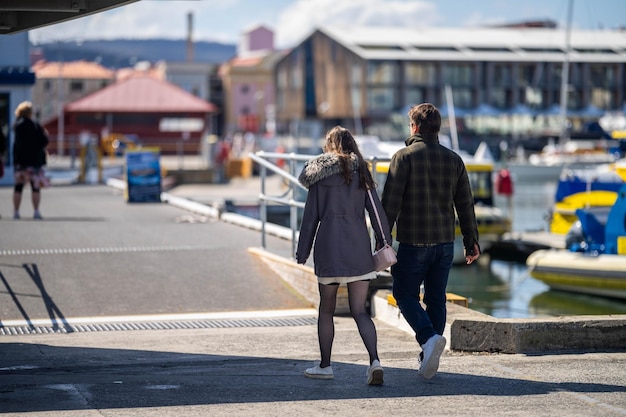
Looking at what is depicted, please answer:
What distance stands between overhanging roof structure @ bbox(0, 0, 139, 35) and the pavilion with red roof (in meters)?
75.6

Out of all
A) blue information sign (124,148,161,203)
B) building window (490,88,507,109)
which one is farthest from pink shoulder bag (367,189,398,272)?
building window (490,88,507,109)

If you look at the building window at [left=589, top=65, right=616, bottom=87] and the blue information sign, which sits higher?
the building window at [left=589, top=65, right=616, bottom=87]

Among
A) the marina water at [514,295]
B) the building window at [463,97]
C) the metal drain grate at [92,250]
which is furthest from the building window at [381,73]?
the metal drain grate at [92,250]

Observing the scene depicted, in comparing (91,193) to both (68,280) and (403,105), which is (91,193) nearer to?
(68,280)

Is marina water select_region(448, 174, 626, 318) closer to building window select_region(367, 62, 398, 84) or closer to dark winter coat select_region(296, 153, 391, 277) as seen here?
dark winter coat select_region(296, 153, 391, 277)

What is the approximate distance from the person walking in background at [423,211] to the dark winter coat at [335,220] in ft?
0.80

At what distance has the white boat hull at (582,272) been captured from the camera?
2119 centimetres

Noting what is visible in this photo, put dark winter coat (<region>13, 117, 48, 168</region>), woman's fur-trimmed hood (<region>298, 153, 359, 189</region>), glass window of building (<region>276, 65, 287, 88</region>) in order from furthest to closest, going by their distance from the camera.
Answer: glass window of building (<region>276, 65, 287, 88</region>)
dark winter coat (<region>13, 117, 48, 168</region>)
woman's fur-trimmed hood (<region>298, 153, 359, 189</region>)

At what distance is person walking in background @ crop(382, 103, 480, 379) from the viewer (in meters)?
8.00

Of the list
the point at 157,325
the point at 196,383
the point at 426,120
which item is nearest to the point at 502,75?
the point at 157,325

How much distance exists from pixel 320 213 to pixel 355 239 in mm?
294

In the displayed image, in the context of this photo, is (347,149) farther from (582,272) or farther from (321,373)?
(582,272)

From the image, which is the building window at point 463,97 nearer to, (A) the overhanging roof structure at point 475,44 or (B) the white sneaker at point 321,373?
(A) the overhanging roof structure at point 475,44

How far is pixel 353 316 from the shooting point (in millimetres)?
7867
